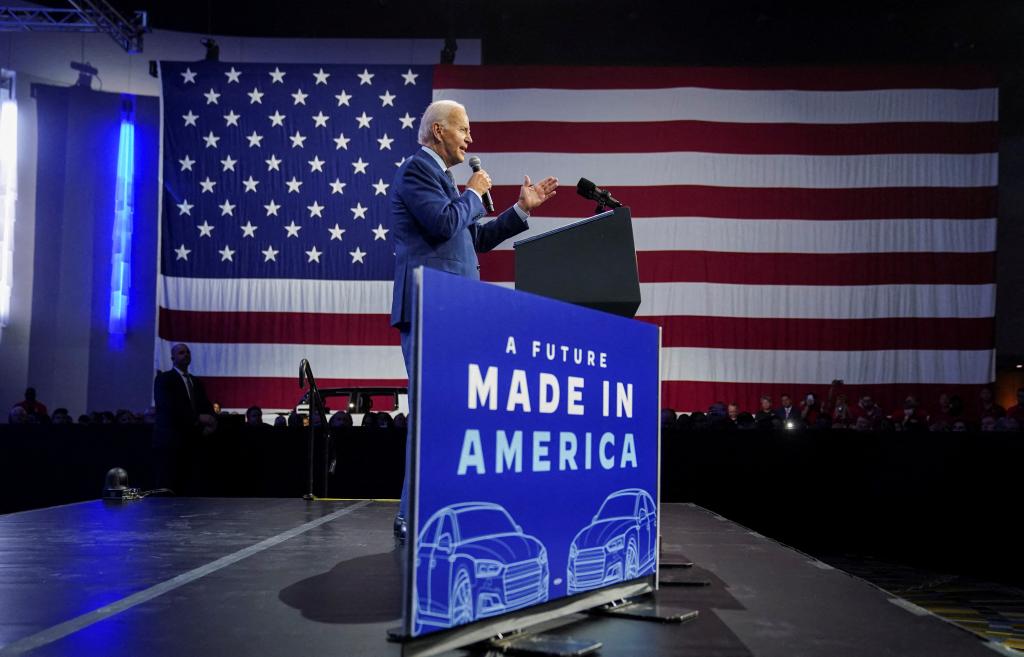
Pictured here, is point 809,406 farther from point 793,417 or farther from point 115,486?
point 115,486

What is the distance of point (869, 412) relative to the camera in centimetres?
791

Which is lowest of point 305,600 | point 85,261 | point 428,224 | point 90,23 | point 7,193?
point 305,600

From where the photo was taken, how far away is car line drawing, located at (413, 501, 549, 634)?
4.03 feet

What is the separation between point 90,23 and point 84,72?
1863 mm

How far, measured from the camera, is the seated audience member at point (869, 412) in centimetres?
682

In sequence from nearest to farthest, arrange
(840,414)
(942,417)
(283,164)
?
(840,414) → (942,417) → (283,164)

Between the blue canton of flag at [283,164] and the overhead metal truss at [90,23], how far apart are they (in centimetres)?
48

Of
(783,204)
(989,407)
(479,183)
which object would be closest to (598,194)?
(479,183)

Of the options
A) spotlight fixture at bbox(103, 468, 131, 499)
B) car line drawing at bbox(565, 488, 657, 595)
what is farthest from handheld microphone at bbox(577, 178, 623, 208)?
spotlight fixture at bbox(103, 468, 131, 499)

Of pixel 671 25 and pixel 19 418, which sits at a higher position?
pixel 671 25

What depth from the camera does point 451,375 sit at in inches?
51.2

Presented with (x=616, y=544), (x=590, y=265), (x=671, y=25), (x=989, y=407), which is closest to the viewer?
(x=616, y=544)

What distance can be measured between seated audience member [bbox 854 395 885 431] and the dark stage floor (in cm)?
433

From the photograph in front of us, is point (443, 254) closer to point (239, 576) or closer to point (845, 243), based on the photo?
point (239, 576)
